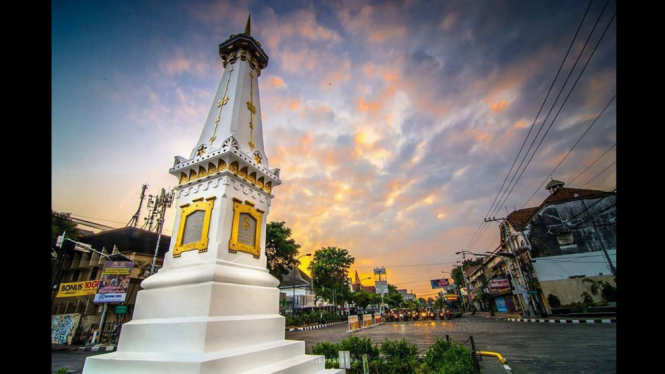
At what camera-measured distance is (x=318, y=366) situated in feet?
14.4

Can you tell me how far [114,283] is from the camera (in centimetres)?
1623

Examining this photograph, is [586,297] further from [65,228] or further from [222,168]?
[65,228]

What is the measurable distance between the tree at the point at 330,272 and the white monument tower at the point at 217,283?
29.9 m

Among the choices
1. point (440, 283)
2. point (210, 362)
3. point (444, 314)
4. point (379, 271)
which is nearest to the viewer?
point (210, 362)

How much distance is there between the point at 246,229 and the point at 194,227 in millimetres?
879

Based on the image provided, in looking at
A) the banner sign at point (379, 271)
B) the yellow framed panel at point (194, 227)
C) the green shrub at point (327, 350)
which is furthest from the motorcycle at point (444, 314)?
the yellow framed panel at point (194, 227)

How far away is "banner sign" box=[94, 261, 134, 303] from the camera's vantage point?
1590cm

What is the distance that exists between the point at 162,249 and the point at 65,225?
802cm

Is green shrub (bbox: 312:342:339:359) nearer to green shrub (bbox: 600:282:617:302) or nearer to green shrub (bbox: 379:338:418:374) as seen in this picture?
green shrub (bbox: 379:338:418:374)

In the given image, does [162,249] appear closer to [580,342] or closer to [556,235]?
[580,342]

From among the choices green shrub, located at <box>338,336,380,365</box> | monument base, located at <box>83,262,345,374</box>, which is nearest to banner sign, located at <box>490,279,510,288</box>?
green shrub, located at <box>338,336,380,365</box>

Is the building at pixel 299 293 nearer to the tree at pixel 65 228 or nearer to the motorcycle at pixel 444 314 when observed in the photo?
the motorcycle at pixel 444 314

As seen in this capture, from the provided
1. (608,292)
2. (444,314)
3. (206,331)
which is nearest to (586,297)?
(608,292)
